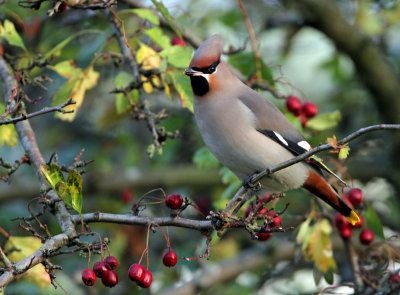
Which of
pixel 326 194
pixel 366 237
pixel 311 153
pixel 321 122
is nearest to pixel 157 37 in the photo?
pixel 321 122

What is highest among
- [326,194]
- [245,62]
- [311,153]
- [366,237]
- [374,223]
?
[311,153]

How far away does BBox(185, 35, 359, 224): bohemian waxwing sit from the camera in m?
2.83

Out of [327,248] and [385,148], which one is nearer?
[327,248]

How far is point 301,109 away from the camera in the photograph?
359 centimetres

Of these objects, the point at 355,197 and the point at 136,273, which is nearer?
the point at 136,273

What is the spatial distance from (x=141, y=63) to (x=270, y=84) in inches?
37.4

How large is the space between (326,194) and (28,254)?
1.51 metres

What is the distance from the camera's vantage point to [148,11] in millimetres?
3146

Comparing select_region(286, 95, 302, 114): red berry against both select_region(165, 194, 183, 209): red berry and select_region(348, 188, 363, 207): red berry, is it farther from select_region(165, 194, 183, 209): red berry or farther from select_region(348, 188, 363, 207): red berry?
select_region(165, 194, 183, 209): red berry

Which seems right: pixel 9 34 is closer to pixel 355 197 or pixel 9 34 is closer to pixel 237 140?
pixel 237 140

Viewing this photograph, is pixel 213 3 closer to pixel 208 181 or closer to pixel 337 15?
pixel 337 15

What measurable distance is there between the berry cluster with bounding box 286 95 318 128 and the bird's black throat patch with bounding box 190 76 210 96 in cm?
78

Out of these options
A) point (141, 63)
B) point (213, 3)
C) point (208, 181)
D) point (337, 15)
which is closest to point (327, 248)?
point (141, 63)

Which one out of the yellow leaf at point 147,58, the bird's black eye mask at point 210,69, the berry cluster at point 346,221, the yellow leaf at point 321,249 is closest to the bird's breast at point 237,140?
the bird's black eye mask at point 210,69
